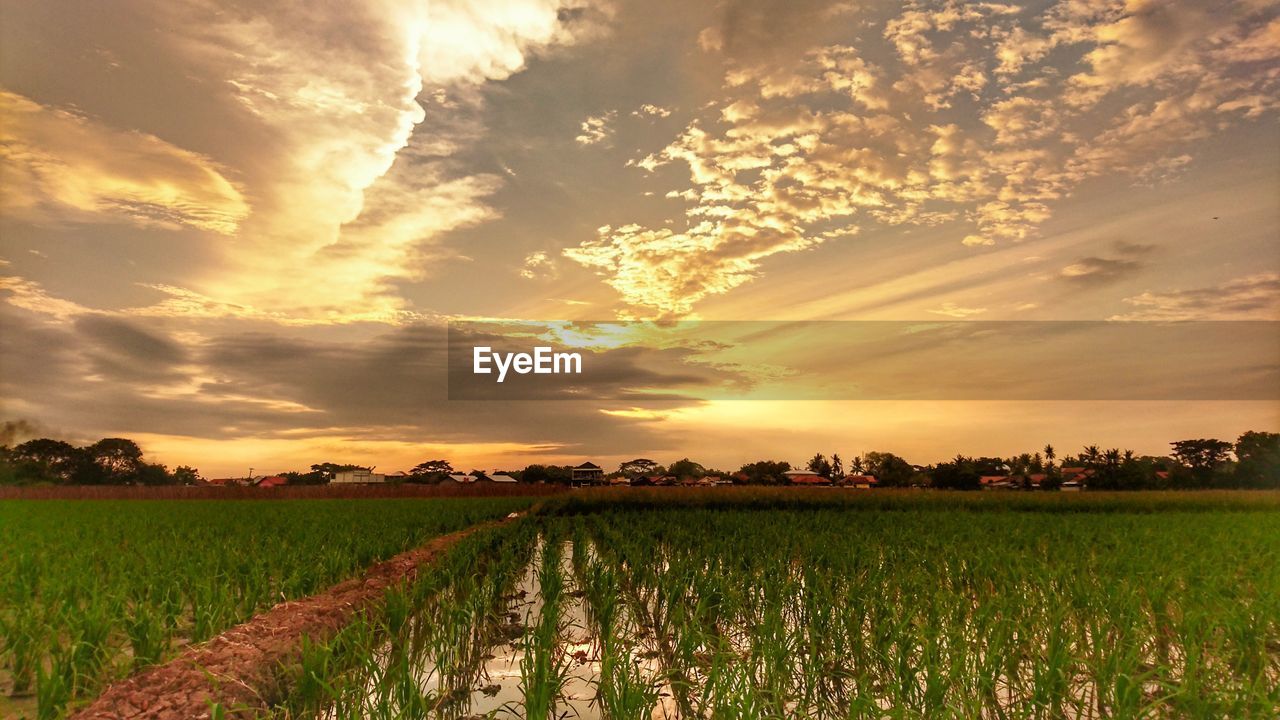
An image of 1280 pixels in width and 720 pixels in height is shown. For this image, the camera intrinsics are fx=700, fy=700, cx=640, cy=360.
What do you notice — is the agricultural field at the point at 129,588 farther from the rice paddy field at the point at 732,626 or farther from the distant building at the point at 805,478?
the distant building at the point at 805,478

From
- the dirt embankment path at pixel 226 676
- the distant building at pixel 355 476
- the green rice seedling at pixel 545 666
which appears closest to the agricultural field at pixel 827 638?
the green rice seedling at pixel 545 666

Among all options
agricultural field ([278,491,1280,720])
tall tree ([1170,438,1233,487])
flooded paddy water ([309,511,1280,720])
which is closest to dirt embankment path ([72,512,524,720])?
agricultural field ([278,491,1280,720])

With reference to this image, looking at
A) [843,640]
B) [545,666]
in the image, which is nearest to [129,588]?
[545,666]

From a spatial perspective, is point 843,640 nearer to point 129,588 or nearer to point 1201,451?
point 129,588

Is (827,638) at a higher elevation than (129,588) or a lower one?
lower

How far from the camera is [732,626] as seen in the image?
25.3ft

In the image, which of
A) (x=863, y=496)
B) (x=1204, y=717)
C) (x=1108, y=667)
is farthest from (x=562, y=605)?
(x=863, y=496)

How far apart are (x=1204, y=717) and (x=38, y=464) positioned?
270 feet

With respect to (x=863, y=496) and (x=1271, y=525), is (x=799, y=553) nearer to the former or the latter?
(x=1271, y=525)

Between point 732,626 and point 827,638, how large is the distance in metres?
1.28

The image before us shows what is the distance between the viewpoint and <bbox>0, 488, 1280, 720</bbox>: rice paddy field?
196 inches

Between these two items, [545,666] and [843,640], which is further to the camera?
[843,640]

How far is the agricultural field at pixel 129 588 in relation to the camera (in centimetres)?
575

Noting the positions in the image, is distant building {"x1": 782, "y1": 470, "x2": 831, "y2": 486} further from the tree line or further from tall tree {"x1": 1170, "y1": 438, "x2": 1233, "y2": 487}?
tall tree {"x1": 1170, "y1": 438, "x2": 1233, "y2": 487}
